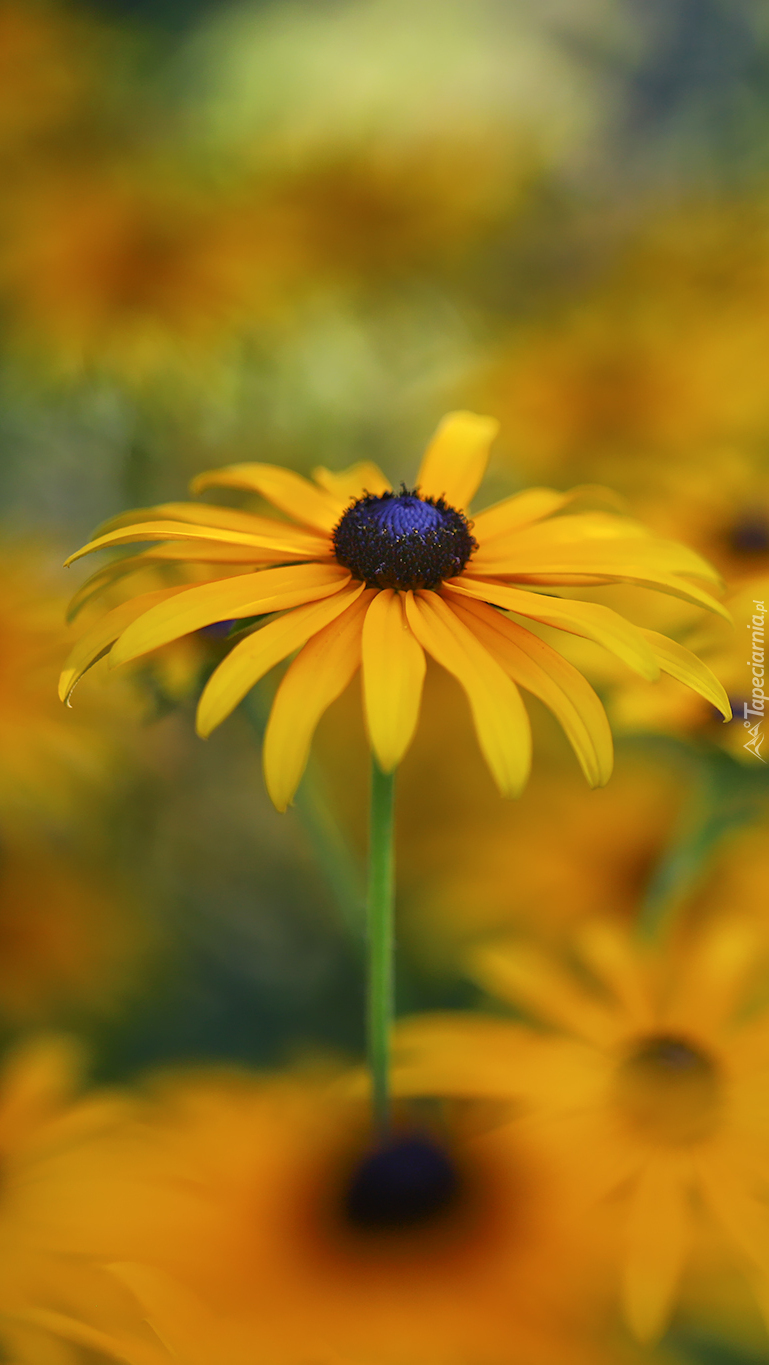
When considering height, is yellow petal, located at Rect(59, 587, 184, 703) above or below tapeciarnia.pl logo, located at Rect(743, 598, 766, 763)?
below

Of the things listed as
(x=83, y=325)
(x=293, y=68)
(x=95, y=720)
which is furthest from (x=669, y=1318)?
(x=293, y=68)

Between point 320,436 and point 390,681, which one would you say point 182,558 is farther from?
point 320,436

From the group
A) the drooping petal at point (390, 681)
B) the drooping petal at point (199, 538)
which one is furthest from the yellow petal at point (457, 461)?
the drooping petal at point (390, 681)

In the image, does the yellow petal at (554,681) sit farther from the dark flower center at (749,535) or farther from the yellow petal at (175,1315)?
the dark flower center at (749,535)

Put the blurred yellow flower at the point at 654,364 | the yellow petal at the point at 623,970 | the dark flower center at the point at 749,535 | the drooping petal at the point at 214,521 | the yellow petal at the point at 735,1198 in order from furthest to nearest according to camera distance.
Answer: the blurred yellow flower at the point at 654,364 < the dark flower center at the point at 749,535 < the yellow petal at the point at 623,970 < the drooping petal at the point at 214,521 < the yellow petal at the point at 735,1198

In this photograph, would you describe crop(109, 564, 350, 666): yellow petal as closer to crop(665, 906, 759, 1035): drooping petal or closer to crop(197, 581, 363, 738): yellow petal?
crop(197, 581, 363, 738): yellow petal

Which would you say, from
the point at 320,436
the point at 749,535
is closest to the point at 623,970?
the point at 749,535

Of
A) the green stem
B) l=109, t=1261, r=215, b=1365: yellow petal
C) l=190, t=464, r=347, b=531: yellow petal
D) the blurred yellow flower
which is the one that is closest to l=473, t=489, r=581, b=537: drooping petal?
l=190, t=464, r=347, b=531: yellow petal
